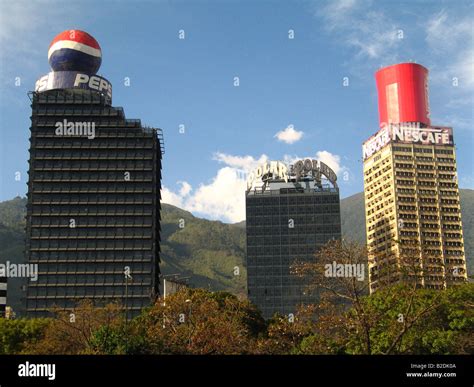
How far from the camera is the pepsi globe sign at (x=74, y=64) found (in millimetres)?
180000

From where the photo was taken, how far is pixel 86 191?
591 feet

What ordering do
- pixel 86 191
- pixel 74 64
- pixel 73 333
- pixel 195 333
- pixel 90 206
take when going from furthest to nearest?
pixel 74 64 < pixel 86 191 < pixel 90 206 < pixel 73 333 < pixel 195 333

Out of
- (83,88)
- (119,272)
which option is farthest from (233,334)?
(83,88)

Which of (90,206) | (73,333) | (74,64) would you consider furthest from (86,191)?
(73,333)

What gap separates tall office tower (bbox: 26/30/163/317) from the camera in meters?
172

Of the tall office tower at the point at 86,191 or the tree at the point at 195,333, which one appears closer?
the tree at the point at 195,333

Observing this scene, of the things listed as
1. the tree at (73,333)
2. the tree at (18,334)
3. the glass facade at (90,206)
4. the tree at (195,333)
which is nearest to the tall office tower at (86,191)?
the glass facade at (90,206)

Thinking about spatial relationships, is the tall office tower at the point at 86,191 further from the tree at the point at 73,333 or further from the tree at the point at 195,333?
the tree at the point at 73,333

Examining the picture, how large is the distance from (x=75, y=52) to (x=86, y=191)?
3906cm

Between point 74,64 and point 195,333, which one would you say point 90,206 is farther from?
point 195,333

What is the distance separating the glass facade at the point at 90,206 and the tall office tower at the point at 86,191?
272mm

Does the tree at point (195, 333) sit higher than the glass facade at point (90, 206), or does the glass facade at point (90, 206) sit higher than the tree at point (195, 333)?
the glass facade at point (90, 206)
